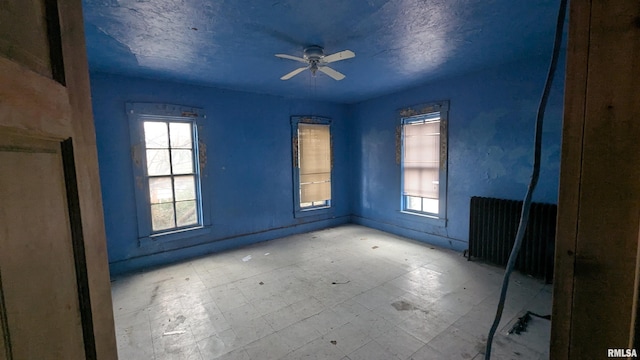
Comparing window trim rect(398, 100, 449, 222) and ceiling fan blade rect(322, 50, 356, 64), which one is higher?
ceiling fan blade rect(322, 50, 356, 64)

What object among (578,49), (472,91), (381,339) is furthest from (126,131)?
(472,91)

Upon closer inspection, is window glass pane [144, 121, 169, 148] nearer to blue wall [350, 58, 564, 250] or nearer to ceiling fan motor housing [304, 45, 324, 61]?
ceiling fan motor housing [304, 45, 324, 61]

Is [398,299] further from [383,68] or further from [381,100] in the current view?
[381,100]

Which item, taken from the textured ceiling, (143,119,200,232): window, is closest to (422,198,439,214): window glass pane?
the textured ceiling

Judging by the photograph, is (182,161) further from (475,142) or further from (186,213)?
(475,142)

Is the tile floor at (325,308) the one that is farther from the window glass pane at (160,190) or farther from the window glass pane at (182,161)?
the window glass pane at (182,161)

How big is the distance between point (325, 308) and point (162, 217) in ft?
9.36

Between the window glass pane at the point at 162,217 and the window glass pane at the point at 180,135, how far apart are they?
93 centimetres

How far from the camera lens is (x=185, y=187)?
4.02m

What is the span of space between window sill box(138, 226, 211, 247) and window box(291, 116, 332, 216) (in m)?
1.79

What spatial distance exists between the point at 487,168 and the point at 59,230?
14.2 ft

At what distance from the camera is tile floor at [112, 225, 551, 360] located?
6.72 ft

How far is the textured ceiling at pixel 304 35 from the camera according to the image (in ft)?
6.60

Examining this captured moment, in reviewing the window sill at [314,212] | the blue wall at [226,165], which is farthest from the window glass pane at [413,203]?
the window sill at [314,212]
